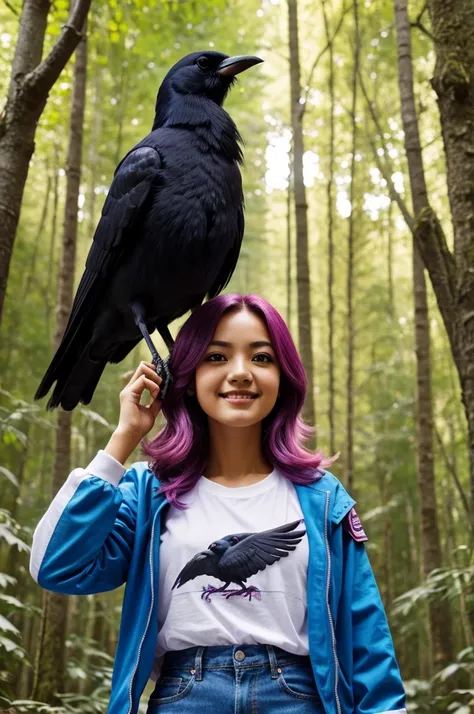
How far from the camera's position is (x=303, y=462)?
1.62 metres

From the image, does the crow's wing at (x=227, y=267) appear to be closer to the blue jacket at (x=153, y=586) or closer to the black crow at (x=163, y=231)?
the black crow at (x=163, y=231)

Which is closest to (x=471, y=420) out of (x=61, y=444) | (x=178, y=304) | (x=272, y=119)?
(x=178, y=304)

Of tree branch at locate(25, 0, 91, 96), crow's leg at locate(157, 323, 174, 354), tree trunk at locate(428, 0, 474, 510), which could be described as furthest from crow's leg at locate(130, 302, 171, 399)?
tree trunk at locate(428, 0, 474, 510)

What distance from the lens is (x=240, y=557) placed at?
55.7 inches

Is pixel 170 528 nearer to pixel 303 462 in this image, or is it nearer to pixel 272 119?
pixel 303 462

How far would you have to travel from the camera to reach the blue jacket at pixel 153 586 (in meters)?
1.38

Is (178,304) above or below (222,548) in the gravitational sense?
above

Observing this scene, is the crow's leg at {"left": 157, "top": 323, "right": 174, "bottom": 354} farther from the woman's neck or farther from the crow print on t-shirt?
the crow print on t-shirt

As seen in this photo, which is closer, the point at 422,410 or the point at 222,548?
the point at 222,548

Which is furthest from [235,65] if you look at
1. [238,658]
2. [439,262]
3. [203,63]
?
[238,658]

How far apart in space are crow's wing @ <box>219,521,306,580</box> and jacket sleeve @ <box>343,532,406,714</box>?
14 centimetres

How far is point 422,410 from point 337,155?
3930 millimetres

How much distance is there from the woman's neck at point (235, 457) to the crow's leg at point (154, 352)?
0.17 meters

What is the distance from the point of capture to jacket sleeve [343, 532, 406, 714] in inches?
53.8
